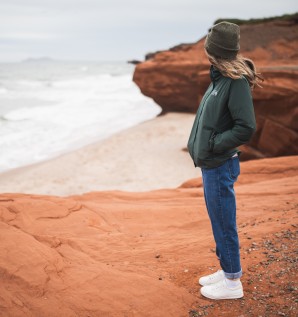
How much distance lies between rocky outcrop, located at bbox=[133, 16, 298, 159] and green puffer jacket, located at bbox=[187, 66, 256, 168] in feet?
25.2

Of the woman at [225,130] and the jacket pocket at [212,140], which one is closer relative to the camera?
the woman at [225,130]

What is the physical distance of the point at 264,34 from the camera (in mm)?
13141

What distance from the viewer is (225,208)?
2785mm

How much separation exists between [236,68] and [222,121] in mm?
357

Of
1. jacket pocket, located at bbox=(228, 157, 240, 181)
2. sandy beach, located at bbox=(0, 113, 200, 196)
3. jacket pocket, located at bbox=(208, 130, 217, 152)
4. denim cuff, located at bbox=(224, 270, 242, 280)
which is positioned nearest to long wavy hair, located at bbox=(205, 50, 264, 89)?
jacket pocket, located at bbox=(208, 130, 217, 152)

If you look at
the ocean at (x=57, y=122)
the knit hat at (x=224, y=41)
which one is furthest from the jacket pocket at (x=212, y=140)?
the ocean at (x=57, y=122)

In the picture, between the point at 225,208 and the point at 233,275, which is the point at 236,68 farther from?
the point at 233,275

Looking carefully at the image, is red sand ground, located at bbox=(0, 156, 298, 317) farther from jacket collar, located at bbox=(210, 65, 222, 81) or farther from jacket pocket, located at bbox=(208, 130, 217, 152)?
jacket collar, located at bbox=(210, 65, 222, 81)

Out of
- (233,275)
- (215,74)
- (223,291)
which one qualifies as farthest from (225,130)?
(223,291)

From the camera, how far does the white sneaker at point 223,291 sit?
2.96 meters

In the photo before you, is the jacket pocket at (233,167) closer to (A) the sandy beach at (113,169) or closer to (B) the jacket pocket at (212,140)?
(B) the jacket pocket at (212,140)

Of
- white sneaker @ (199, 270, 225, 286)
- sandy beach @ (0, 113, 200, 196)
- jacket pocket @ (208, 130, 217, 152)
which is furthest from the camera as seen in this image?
sandy beach @ (0, 113, 200, 196)

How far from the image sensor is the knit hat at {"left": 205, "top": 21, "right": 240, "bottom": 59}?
8.48ft

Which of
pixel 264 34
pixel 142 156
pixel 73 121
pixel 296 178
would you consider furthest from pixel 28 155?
pixel 296 178
